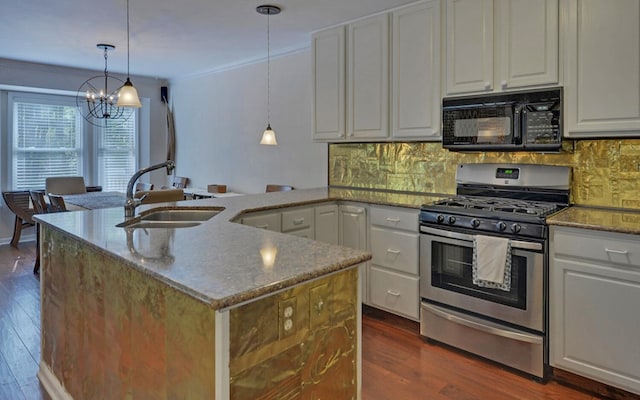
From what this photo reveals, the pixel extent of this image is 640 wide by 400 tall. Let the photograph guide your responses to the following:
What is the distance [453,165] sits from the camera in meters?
3.29

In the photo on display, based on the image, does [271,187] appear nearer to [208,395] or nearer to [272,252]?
[272,252]

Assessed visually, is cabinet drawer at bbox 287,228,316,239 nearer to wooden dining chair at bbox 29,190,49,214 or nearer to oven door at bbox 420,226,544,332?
oven door at bbox 420,226,544,332

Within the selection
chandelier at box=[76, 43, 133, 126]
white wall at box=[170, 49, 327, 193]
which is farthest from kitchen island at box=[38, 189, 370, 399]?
chandelier at box=[76, 43, 133, 126]

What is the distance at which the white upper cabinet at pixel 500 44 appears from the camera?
2.56 meters

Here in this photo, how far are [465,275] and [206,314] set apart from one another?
196 centimetres

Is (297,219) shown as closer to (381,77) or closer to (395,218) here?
(395,218)

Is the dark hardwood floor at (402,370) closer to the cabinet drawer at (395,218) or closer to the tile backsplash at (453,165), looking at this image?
the cabinet drawer at (395,218)

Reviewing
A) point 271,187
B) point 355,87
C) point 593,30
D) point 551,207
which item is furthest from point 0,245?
point 593,30

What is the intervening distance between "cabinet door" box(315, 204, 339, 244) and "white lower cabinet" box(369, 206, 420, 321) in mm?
338

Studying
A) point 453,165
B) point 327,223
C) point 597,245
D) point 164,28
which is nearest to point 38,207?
point 164,28

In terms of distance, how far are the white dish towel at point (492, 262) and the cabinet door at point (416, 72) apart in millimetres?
979

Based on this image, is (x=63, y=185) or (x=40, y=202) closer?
(x=40, y=202)

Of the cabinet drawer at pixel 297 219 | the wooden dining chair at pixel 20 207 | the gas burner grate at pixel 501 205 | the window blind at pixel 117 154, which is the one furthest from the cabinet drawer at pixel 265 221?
the window blind at pixel 117 154

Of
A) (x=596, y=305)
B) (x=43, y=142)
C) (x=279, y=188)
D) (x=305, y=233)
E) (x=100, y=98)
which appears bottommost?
(x=596, y=305)
